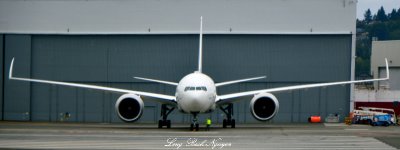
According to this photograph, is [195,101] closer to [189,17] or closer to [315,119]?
[315,119]

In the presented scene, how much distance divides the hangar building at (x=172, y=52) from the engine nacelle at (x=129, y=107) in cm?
1457

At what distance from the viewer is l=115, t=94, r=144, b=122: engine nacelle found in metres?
39.6

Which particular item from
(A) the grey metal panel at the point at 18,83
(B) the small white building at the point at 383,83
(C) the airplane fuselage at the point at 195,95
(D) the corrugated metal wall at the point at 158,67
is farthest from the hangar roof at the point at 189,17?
(C) the airplane fuselage at the point at 195,95

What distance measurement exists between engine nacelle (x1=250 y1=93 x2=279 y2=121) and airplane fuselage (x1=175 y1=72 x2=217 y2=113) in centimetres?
242

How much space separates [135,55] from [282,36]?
10088 millimetres

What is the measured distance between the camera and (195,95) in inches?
1459

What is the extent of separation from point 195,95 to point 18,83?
2212 centimetres

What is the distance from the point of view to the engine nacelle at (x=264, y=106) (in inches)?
1561

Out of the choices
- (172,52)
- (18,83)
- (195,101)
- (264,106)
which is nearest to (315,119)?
(172,52)

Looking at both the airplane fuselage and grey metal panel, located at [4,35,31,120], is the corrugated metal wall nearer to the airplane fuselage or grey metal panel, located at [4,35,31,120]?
grey metal panel, located at [4,35,31,120]

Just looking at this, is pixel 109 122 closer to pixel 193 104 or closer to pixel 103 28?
pixel 103 28

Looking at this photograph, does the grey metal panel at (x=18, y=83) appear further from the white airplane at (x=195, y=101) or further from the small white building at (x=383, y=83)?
the small white building at (x=383, y=83)

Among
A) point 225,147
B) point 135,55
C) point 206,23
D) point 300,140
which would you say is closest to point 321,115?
point 206,23

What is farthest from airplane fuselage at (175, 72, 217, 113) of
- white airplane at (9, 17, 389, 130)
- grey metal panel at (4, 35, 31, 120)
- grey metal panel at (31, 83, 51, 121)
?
grey metal panel at (4, 35, 31, 120)
